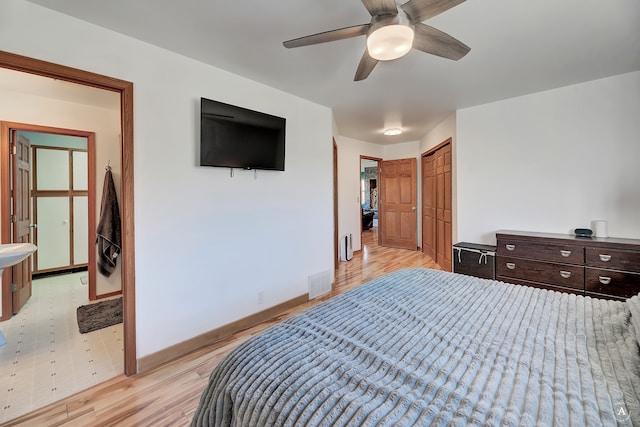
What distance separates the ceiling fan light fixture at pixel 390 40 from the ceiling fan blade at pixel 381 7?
2.6 inches

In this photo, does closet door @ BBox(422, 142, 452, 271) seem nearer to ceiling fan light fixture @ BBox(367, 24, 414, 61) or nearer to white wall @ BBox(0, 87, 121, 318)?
ceiling fan light fixture @ BBox(367, 24, 414, 61)

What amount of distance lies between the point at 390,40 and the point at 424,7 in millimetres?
199

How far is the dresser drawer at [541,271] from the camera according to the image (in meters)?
2.55

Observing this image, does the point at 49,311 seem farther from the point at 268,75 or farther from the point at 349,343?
the point at 349,343

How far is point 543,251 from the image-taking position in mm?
2723

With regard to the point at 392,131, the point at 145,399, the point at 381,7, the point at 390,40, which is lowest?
the point at 145,399

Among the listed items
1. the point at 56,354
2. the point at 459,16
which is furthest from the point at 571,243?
the point at 56,354

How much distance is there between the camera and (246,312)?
262 cm

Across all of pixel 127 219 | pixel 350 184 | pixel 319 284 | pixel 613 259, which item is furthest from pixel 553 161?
pixel 127 219

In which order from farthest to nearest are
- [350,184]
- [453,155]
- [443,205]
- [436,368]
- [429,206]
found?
[350,184] → [429,206] → [443,205] → [453,155] → [436,368]

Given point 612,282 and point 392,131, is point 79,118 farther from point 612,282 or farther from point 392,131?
point 612,282

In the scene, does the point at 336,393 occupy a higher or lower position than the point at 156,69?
lower

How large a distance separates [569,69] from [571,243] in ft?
5.36

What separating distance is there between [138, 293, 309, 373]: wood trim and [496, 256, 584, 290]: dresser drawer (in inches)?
92.3
